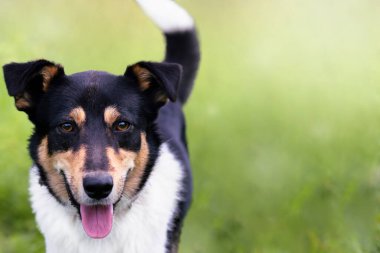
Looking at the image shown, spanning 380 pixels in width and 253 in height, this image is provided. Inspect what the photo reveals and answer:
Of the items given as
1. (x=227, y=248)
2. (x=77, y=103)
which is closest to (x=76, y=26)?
(x=227, y=248)

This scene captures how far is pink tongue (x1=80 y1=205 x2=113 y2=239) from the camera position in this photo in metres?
3.70

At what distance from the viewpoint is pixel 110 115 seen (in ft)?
11.9

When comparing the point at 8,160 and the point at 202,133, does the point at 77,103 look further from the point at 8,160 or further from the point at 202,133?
the point at 202,133

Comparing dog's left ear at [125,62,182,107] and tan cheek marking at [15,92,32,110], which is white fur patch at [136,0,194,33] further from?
tan cheek marking at [15,92,32,110]

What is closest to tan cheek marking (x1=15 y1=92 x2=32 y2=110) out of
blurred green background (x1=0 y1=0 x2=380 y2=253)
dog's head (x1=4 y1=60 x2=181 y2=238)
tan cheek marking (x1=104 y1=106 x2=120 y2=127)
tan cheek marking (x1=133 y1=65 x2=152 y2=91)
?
dog's head (x1=4 y1=60 x2=181 y2=238)

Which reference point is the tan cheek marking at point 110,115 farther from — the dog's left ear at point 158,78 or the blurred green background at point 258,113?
the blurred green background at point 258,113

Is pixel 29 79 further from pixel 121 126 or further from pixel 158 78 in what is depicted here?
pixel 158 78

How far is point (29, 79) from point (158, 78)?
0.68 m

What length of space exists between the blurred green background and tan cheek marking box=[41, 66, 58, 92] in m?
1.39

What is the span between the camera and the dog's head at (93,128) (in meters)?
3.51

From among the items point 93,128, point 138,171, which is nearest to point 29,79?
point 93,128

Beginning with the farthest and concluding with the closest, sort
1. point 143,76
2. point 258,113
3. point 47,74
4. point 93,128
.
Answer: point 258,113 → point 143,76 → point 47,74 → point 93,128

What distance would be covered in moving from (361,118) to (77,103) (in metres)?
3.88

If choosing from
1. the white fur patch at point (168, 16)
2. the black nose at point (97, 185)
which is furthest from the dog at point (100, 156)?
the white fur patch at point (168, 16)
